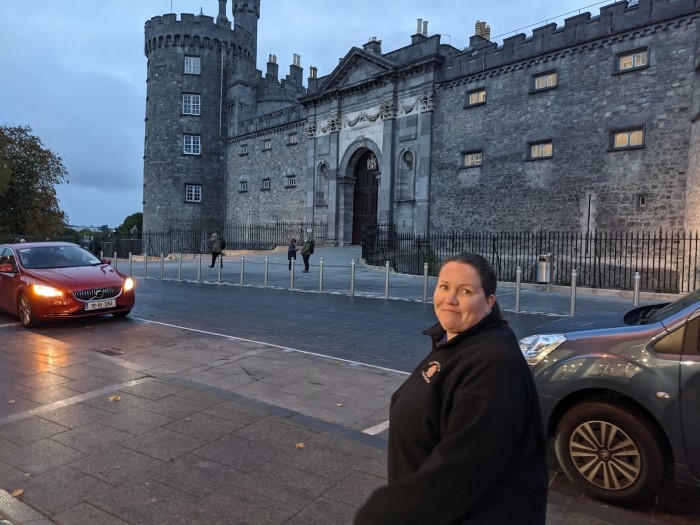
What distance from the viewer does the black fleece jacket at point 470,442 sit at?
1.51 meters

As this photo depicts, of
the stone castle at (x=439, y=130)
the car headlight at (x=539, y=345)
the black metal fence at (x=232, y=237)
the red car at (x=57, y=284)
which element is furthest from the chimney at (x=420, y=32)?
the car headlight at (x=539, y=345)

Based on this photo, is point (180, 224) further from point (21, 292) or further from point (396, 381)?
point (396, 381)

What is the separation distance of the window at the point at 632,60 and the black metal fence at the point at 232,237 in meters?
20.8

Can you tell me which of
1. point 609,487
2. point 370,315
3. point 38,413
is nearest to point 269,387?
point 38,413

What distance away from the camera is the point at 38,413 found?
493 centimetres

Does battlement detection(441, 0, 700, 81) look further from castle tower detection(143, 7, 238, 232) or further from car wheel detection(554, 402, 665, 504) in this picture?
castle tower detection(143, 7, 238, 232)

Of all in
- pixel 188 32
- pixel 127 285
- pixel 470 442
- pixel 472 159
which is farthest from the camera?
pixel 188 32

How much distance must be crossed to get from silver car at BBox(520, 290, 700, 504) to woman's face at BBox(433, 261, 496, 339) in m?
2.15

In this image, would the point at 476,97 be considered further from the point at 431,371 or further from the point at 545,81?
the point at 431,371

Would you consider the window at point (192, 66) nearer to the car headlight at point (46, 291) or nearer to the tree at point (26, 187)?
the tree at point (26, 187)

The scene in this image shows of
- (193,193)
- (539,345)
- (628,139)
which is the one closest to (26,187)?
(193,193)

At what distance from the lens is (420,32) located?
28.7 meters

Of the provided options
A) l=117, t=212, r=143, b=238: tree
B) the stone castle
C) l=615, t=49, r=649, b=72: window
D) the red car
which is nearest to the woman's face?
the red car

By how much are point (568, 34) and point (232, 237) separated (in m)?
28.8
